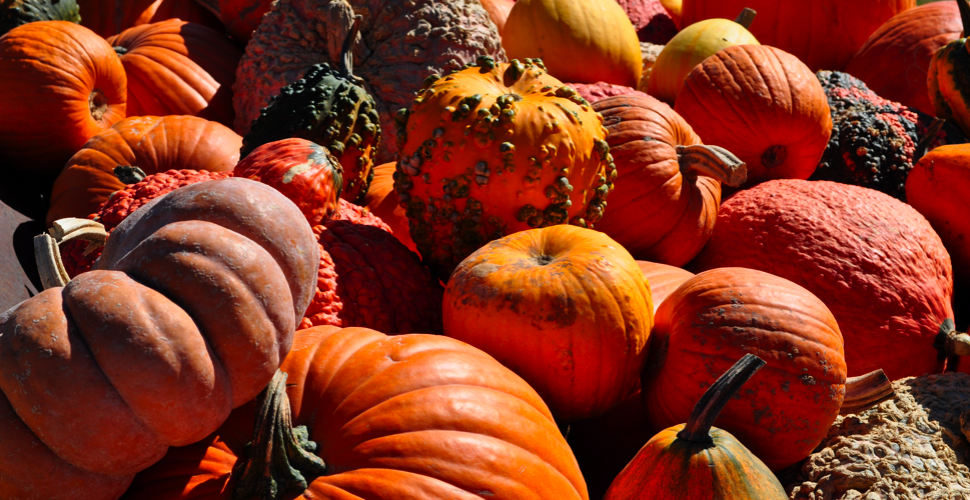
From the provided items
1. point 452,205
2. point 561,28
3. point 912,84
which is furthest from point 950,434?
point 912,84

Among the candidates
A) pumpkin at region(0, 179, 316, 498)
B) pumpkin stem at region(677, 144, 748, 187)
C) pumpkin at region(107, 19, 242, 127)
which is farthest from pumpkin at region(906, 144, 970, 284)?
pumpkin at region(107, 19, 242, 127)

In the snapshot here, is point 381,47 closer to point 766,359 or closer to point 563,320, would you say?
point 563,320

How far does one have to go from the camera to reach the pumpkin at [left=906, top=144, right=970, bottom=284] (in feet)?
9.23

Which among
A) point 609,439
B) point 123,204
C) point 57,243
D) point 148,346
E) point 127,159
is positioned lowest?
point 609,439

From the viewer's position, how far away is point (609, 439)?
2020 millimetres

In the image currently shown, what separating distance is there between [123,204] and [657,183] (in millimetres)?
1795

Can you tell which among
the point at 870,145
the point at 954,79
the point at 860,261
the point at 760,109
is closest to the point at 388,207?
the point at 760,109

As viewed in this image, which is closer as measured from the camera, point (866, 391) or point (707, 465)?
point (707, 465)

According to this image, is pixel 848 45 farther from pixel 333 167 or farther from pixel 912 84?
pixel 333 167

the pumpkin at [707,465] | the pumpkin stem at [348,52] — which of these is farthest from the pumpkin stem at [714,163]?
the pumpkin stem at [348,52]

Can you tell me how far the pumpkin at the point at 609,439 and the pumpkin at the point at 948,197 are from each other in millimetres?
1557

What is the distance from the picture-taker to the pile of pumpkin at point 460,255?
3.82ft

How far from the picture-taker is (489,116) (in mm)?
2059

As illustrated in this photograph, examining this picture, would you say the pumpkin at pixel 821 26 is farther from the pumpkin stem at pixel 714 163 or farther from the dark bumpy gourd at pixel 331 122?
the dark bumpy gourd at pixel 331 122
